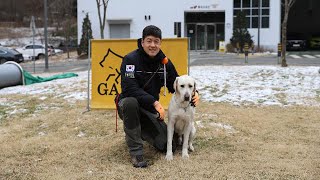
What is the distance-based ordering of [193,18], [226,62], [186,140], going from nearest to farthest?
[186,140], [226,62], [193,18]

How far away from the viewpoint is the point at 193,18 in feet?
126

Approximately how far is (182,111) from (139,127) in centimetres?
52

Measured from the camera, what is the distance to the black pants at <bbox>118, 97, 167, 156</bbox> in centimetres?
484

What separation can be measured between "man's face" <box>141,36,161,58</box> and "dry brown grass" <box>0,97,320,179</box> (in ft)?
4.04

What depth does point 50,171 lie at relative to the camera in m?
4.67

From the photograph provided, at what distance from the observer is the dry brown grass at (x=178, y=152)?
14.9 feet

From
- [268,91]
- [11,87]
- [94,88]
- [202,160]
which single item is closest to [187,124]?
[202,160]

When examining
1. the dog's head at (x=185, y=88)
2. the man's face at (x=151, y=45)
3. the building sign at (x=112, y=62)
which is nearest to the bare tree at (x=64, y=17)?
the building sign at (x=112, y=62)

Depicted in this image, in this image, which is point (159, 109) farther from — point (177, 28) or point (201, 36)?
point (201, 36)

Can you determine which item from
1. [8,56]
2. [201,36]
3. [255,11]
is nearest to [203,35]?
[201,36]

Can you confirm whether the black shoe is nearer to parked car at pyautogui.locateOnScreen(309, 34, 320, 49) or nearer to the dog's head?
the dog's head

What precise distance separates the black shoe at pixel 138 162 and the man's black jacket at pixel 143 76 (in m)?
0.58

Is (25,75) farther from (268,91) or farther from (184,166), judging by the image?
(184,166)

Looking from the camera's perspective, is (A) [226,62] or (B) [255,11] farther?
(B) [255,11]
